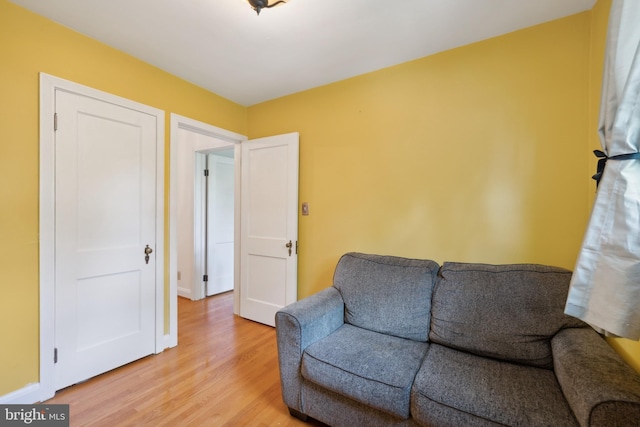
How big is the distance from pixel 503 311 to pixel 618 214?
2.97ft

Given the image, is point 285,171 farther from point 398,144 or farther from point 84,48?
point 84,48

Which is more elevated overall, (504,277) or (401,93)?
(401,93)

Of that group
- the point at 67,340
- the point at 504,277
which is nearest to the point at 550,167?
the point at 504,277

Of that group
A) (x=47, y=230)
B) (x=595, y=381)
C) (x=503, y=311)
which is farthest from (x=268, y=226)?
(x=595, y=381)

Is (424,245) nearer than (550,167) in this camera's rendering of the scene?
No

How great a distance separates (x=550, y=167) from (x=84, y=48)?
10.8 feet

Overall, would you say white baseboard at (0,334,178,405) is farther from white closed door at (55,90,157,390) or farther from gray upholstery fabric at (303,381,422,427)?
gray upholstery fabric at (303,381,422,427)

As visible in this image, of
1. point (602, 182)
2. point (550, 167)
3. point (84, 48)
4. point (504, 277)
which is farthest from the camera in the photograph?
point (84, 48)

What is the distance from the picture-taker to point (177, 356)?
2234 mm

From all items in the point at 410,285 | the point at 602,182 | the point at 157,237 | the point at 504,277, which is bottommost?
the point at 410,285

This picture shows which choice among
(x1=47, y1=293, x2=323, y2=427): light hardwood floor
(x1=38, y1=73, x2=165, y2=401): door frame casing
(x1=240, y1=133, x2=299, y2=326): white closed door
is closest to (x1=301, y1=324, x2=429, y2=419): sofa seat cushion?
(x1=47, y1=293, x2=323, y2=427): light hardwood floor

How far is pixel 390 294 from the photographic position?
179 centimetres

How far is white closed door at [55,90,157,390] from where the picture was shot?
178 centimetres

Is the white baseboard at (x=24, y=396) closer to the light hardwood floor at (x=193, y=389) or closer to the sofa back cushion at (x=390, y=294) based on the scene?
the light hardwood floor at (x=193, y=389)
